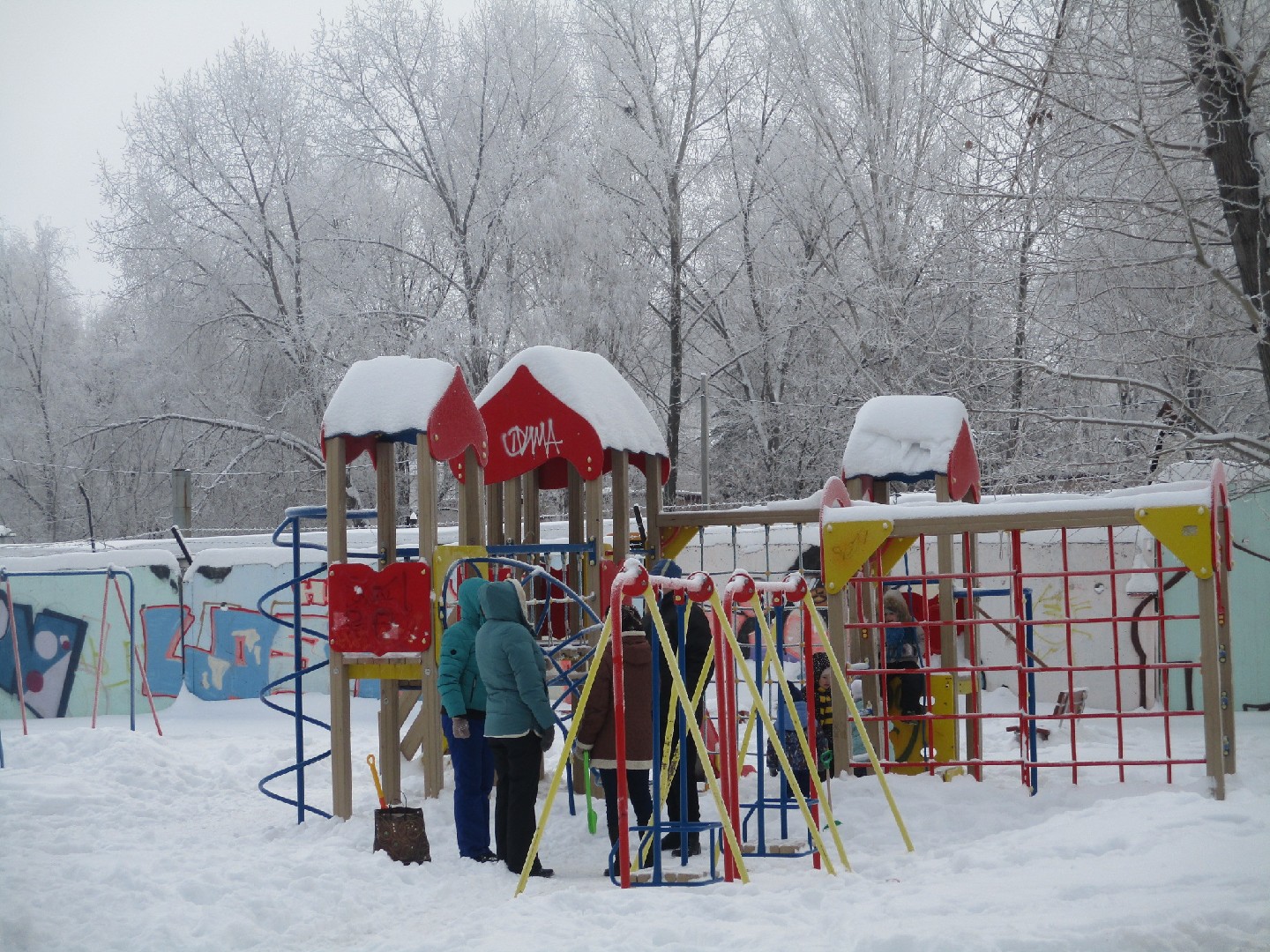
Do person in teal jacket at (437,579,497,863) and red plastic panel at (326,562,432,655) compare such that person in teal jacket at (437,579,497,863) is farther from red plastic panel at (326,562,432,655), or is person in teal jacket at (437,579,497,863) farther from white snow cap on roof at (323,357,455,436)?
white snow cap on roof at (323,357,455,436)

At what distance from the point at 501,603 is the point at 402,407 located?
2.16 metres

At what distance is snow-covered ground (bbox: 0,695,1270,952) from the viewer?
4.91m

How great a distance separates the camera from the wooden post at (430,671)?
864cm

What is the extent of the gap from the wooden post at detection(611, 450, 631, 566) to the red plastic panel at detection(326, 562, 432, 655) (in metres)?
2.26

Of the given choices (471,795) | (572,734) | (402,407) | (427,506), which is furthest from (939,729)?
(402,407)

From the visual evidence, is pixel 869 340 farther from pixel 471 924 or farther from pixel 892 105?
pixel 471 924

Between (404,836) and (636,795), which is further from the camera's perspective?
(404,836)

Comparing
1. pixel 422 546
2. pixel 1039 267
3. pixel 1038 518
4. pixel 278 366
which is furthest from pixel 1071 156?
pixel 278 366

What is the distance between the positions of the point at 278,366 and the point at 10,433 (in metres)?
8.71

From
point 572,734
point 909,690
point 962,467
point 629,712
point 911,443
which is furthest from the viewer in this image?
point 962,467

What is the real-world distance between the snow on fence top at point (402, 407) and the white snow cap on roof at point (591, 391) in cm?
109

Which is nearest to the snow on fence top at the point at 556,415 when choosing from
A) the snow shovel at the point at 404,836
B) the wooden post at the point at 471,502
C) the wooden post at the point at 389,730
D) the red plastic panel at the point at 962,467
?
the wooden post at the point at 471,502

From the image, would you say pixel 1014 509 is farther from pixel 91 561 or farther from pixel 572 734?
pixel 91 561

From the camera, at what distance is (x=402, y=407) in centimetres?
876
